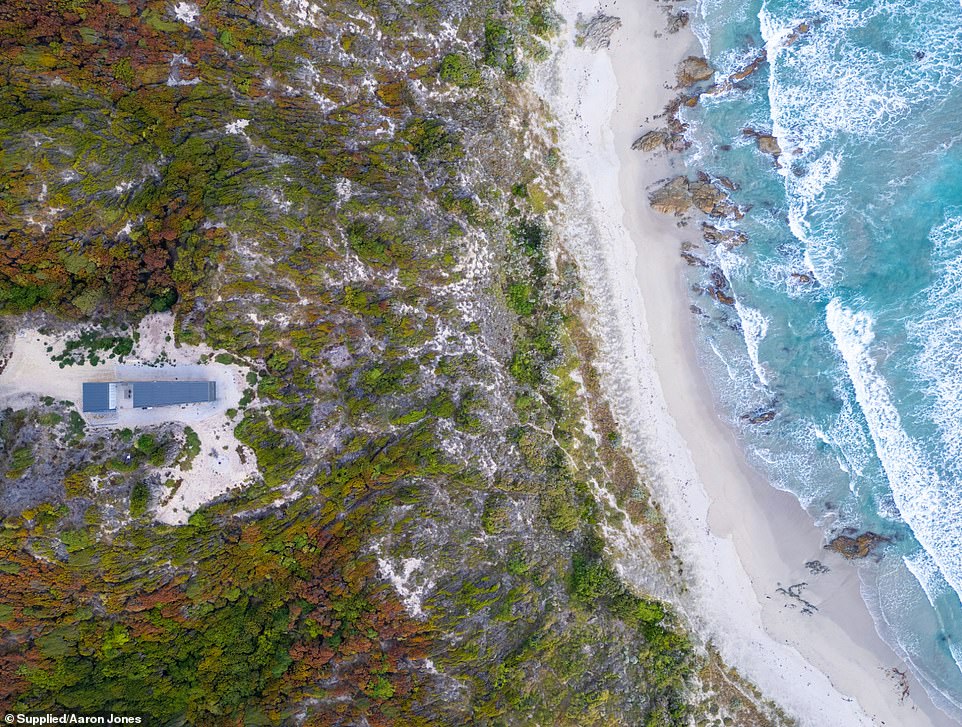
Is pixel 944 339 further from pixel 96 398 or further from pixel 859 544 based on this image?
pixel 96 398

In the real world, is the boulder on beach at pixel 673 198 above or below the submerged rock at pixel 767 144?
below

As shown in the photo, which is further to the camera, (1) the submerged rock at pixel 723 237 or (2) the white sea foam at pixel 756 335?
(1) the submerged rock at pixel 723 237

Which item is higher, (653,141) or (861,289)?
(653,141)

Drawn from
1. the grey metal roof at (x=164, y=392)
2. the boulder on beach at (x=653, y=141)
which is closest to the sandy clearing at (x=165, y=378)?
the grey metal roof at (x=164, y=392)

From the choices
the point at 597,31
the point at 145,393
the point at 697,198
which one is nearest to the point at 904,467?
the point at 697,198

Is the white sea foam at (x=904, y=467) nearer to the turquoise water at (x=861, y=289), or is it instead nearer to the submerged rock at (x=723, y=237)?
the turquoise water at (x=861, y=289)
